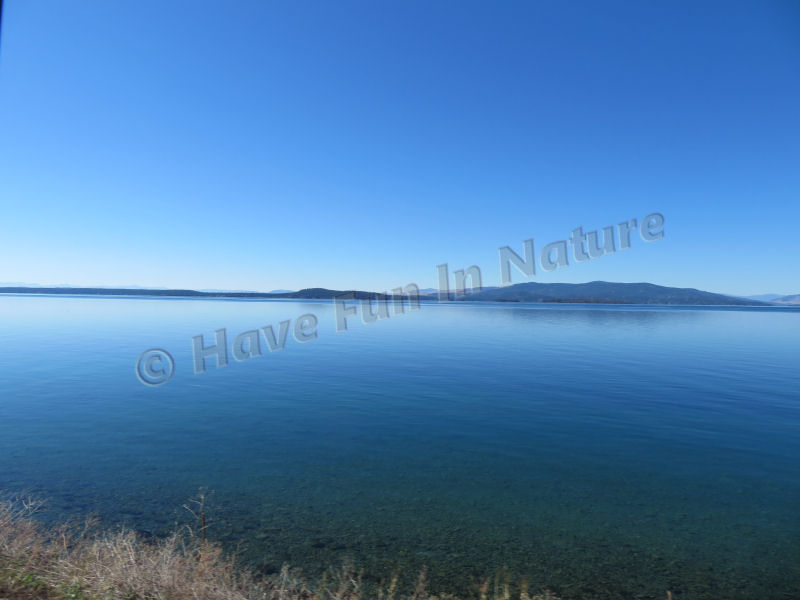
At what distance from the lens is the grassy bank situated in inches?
183

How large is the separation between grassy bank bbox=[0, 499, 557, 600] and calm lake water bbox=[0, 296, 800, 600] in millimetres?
411

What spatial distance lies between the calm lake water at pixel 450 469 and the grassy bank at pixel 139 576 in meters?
0.41

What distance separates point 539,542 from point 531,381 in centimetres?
1261

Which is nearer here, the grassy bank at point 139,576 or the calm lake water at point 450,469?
the grassy bank at point 139,576

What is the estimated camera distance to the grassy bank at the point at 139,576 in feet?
15.3

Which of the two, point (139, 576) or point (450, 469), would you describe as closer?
point (139, 576)

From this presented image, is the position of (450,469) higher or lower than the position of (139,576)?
lower

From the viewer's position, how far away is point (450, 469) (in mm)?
9773

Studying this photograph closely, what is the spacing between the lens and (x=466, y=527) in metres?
7.55

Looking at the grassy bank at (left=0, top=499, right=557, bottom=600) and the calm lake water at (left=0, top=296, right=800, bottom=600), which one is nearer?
the grassy bank at (left=0, top=499, right=557, bottom=600)

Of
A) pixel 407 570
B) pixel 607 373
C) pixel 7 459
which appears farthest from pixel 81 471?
pixel 607 373

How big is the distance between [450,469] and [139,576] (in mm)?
6635

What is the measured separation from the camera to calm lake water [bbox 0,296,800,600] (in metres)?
6.79

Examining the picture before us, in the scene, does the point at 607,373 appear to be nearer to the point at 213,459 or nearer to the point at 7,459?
the point at 213,459
